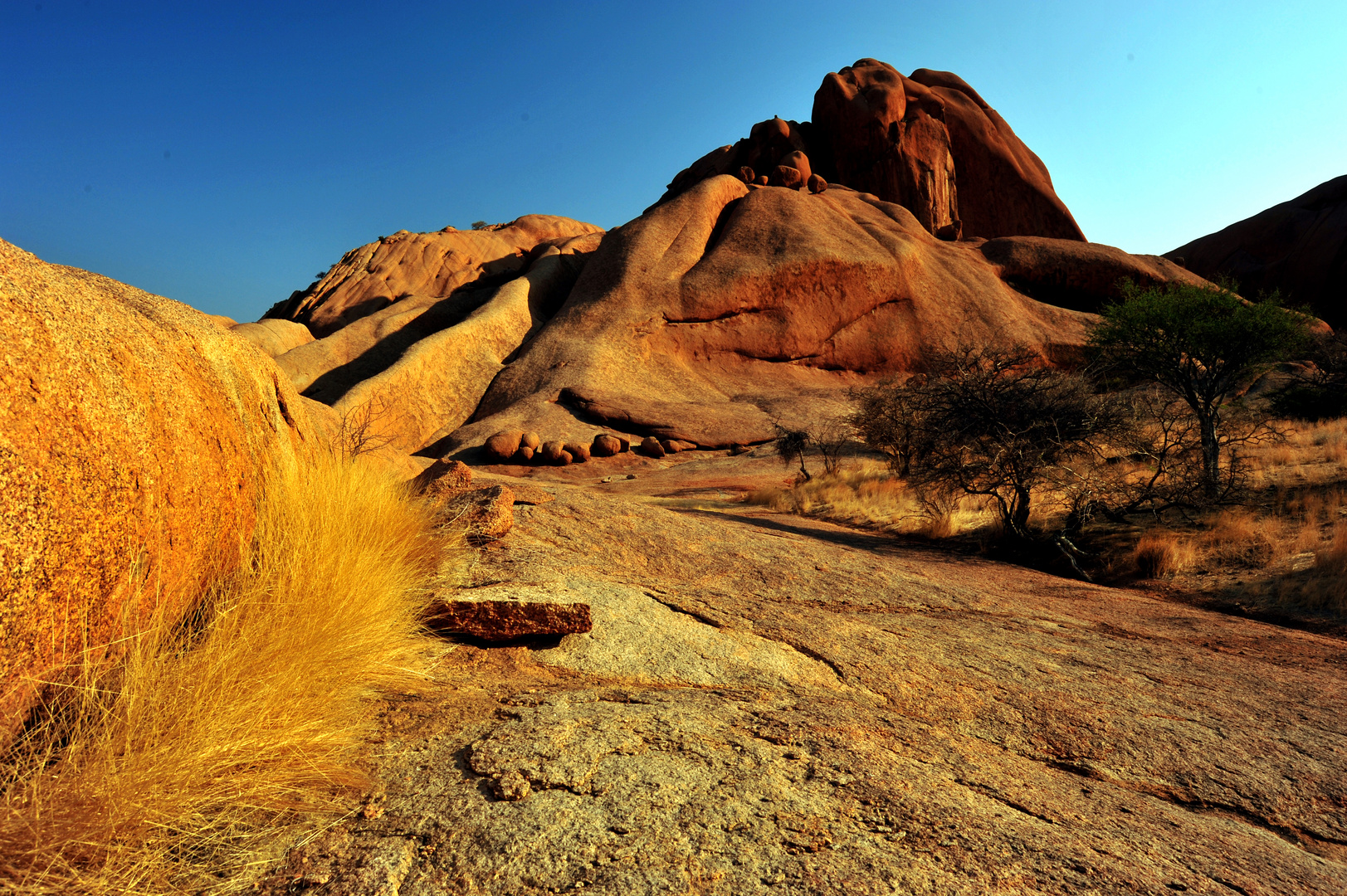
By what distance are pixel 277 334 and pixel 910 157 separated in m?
36.6

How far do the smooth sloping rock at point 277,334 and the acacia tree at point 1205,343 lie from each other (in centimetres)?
3099

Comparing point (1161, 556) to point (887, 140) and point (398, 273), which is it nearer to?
point (887, 140)

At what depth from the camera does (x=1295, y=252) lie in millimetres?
43188

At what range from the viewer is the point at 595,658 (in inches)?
122

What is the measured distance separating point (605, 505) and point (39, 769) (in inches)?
189

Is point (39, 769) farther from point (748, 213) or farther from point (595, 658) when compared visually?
point (748, 213)

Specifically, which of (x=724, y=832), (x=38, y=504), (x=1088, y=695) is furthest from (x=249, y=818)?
(x=1088, y=695)

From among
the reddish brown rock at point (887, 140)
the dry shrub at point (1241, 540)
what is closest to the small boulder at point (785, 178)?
the reddish brown rock at point (887, 140)

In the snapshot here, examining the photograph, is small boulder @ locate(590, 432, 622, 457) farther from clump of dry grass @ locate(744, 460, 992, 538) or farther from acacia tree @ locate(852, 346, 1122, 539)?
acacia tree @ locate(852, 346, 1122, 539)

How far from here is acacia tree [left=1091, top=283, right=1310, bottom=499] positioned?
13.0 metres

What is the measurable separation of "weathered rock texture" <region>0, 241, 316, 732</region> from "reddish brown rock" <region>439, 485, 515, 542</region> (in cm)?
157

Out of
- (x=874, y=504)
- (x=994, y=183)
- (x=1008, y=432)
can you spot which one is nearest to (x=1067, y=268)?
(x=994, y=183)

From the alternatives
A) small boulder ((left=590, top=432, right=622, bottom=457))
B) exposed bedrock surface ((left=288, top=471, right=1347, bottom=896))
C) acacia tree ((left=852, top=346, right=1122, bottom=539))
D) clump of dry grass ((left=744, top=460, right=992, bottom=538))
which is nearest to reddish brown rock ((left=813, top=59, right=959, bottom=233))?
small boulder ((left=590, top=432, right=622, bottom=457))

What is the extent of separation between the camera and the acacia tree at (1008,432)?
31.2ft
